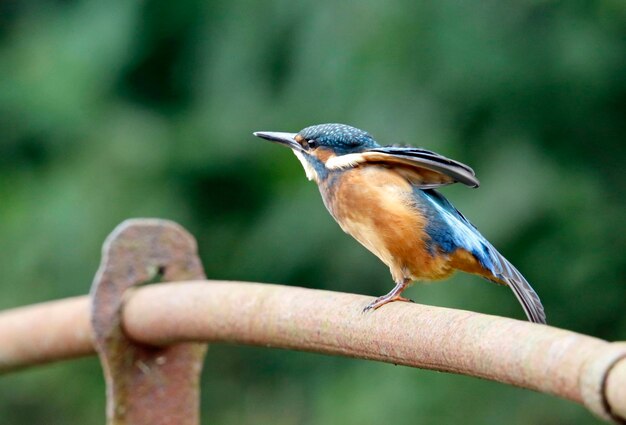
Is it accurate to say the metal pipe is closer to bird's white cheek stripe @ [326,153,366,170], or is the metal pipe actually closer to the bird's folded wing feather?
the bird's folded wing feather

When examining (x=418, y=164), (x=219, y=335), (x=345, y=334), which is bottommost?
(x=219, y=335)

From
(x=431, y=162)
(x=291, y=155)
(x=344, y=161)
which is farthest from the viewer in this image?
(x=291, y=155)

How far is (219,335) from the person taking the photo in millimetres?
1645

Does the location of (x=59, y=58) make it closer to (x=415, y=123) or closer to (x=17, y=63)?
(x=17, y=63)

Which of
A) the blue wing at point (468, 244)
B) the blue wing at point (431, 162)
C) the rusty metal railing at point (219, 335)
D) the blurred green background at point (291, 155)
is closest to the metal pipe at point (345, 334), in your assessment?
the rusty metal railing at point (219, 335)

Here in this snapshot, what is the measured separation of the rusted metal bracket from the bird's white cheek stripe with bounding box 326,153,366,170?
1.09 feet

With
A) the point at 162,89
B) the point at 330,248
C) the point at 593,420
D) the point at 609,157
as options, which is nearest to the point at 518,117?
the point at 609,157

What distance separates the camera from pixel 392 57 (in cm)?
322

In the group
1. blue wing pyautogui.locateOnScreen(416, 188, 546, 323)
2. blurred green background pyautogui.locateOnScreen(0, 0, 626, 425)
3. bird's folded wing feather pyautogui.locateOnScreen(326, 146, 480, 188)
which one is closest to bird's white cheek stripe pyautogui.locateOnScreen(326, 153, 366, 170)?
bird's folded wing feather pyautogui.locateOnScreen(326, 146, 480, 188)

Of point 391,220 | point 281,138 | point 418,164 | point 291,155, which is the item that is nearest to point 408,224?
point 391,220

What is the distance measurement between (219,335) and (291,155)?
6.26ft

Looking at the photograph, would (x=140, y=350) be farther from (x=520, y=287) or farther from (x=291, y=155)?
(x=291, y=155)

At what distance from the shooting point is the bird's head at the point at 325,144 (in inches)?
→ 83.7

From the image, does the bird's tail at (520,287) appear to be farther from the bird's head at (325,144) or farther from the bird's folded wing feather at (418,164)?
the bird's head at (325,144)
